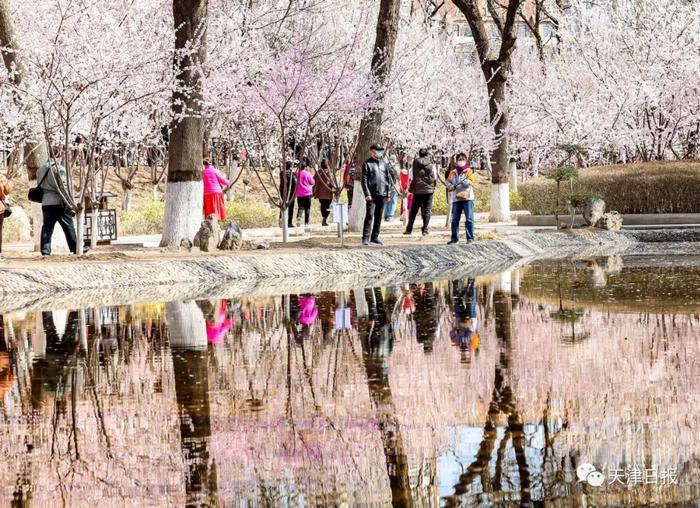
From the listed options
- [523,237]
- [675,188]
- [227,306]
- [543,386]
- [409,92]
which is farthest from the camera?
[409,92]

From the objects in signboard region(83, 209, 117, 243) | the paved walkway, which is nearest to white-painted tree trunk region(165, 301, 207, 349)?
the paved walkway

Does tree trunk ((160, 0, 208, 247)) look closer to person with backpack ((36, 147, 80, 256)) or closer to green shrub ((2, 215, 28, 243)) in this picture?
person with backpack ((36, 147, 80, 256))

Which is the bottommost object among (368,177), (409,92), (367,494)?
(367,494)

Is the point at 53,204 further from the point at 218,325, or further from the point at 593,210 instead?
the point at 593,210

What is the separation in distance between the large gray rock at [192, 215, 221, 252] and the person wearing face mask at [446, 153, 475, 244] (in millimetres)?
4544

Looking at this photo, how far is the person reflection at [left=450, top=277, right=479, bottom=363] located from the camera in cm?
1184

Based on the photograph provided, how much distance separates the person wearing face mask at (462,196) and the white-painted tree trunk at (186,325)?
30.6 feet

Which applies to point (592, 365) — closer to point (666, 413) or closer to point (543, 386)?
point (543, 386)

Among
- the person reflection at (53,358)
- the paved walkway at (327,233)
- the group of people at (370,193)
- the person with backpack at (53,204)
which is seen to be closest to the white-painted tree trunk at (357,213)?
the paved walkway at (327,233)

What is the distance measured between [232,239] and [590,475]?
690 inches

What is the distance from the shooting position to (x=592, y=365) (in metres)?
10.5

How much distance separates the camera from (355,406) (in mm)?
8969

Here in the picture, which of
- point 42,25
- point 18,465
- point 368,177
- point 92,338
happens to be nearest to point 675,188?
point 368,177

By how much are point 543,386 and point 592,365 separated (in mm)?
1062
